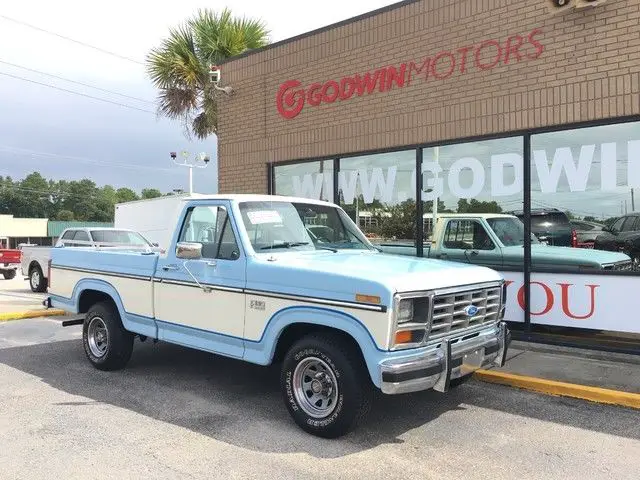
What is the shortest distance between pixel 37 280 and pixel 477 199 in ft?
44.2

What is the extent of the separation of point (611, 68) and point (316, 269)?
4.94 metres

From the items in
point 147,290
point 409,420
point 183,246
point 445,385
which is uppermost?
point 183,246

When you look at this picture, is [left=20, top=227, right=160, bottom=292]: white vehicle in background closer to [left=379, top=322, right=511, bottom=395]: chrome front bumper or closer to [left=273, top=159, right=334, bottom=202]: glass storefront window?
[left=273, top=159, right=334, bottom=202]: glass storefront window

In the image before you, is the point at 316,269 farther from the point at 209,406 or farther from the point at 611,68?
the point at 611,68

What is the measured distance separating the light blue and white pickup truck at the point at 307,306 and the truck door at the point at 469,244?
295 cm

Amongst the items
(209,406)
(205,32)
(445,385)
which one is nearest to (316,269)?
(445,385)

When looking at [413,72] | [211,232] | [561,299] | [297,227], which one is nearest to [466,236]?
[561,299]

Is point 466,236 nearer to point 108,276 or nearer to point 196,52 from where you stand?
point 108,276

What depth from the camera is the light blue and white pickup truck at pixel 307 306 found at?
423cm

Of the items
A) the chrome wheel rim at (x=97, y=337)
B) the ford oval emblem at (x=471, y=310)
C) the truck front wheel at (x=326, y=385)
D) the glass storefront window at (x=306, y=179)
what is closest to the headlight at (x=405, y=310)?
the truck front wheel at (x=326, y=385)

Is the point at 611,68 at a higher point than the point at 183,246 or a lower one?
higher

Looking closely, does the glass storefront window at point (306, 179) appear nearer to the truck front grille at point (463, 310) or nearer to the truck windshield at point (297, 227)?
the truck windshield at point (297, 227)

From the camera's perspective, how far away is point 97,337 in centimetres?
679

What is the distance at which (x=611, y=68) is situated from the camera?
702 cm
